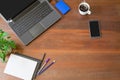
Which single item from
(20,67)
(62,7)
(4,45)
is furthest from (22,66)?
(62,7)

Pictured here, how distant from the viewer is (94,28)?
1.44 m

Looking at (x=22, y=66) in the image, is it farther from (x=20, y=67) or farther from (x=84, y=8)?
(x=84, y=8)

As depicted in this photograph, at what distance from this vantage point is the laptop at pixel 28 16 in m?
1.40

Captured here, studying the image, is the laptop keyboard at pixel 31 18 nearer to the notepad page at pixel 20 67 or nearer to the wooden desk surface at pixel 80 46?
the wooden desk surface at pixel 80 46

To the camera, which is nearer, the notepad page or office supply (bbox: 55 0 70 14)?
the notepad page

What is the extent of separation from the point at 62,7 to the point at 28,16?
227mm

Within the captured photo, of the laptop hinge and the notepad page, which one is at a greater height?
the laptop hinge

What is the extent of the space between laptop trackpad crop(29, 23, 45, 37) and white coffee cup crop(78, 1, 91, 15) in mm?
268

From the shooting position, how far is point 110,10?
4.88 ft

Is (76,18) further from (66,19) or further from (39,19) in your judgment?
(39,19)

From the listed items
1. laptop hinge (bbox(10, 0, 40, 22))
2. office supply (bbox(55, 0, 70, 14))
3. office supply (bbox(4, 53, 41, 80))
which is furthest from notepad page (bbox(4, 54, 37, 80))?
office supply (bbox(55, 0, 70, 14))

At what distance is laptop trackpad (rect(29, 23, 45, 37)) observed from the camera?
1.41 m

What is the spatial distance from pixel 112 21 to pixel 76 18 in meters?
0.23

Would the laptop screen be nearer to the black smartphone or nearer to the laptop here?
the laptop
